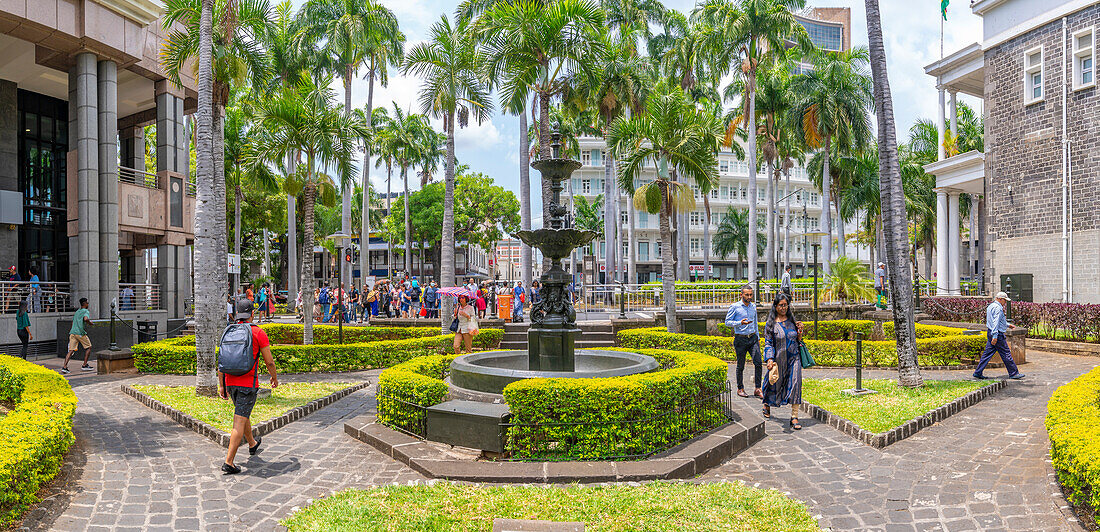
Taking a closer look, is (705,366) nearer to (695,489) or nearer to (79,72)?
(695,489)

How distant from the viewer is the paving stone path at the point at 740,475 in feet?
16.9

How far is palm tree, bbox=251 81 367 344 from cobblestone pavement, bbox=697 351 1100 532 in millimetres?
11462

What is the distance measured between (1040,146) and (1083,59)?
2995mm

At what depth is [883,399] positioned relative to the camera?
9266 millimetres

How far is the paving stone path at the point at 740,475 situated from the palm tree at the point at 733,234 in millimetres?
57359

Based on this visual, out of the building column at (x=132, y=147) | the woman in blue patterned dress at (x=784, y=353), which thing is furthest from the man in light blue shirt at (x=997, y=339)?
the building column at (x=132, y=147)

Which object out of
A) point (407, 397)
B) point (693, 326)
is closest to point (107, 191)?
point (407, 397)

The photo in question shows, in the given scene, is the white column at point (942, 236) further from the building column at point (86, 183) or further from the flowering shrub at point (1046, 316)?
the building column at point (86, 183)

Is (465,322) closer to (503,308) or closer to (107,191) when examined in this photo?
(503,308)

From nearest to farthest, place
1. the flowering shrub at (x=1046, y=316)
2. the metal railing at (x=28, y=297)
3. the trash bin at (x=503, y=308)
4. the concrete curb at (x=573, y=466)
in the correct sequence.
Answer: the concrete curb at (x=573, y=466) → the flowering shrub at (x=1046, y=316) → the metal railing at (x=28, y=297) → the trash bin at (x=503, y=308)

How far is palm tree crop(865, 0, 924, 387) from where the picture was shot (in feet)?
33.5

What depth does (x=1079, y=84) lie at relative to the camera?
21.2 meters

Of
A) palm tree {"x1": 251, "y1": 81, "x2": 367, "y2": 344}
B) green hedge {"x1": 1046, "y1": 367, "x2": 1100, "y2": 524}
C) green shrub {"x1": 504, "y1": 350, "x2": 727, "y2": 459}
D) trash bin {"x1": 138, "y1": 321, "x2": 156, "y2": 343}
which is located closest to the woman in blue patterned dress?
green shrub {"x1": 504, "y1": 350, "x2": 727, "y2": 459}

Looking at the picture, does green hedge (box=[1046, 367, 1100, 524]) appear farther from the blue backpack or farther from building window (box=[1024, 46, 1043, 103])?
building window (box=[1024, 46, 1043, 103])
